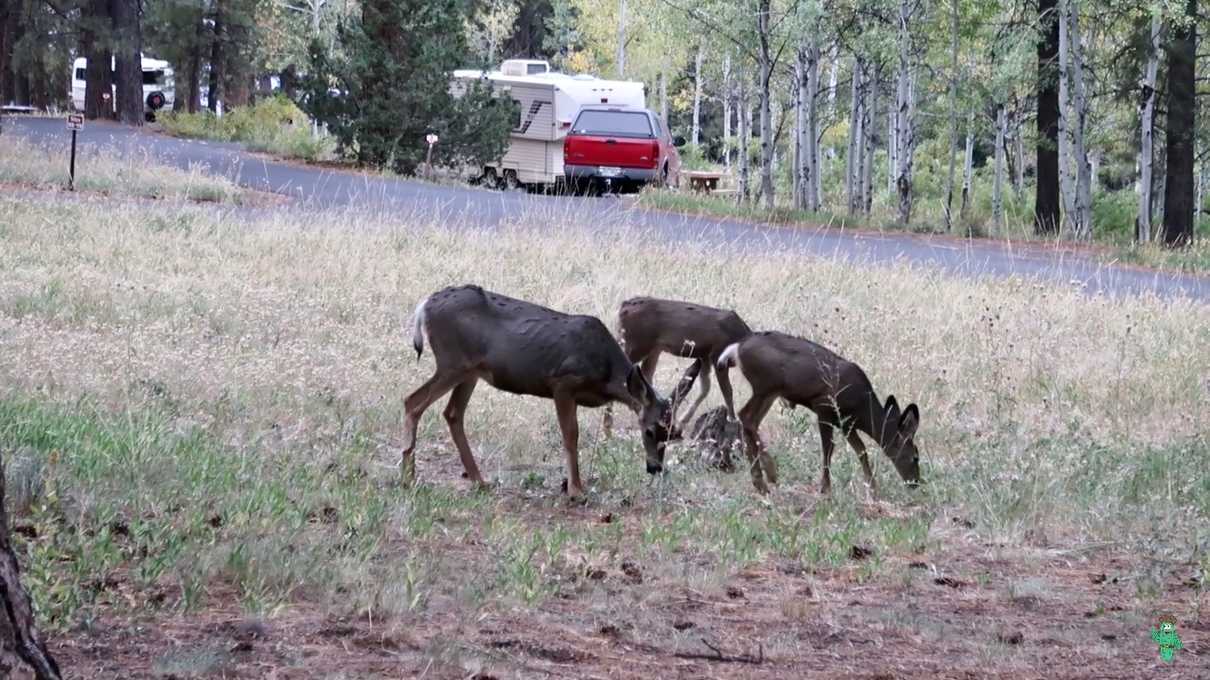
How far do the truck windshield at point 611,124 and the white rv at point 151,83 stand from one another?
31905 mm

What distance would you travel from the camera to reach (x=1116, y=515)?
326 inches

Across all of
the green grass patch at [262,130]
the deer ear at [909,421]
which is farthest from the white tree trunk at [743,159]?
the deer ear at [909,421]

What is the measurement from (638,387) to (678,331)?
2.01m

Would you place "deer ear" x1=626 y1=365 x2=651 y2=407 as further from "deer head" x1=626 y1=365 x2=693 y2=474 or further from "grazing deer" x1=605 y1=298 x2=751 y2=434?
"grazing deer" x1=605 y1=298 x2=751 y2=434

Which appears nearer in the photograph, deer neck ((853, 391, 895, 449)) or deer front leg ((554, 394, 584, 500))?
deer front leg ((554, 394, 584, 500))

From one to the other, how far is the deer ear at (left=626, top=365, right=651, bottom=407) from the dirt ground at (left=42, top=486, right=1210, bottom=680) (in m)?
1.77

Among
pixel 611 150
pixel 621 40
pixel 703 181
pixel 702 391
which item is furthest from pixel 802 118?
pixel 702 391

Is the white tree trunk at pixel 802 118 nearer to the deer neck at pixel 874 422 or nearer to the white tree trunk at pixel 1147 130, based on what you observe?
the white tree trunk at pixel 1147 130

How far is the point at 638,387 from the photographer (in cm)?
847

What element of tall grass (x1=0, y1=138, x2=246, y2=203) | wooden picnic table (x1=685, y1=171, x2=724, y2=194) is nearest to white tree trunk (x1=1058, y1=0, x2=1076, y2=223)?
wooden picnic table (x1=685, y1=171, x2=724, y2=194)

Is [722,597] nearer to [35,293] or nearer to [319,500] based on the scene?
[319,500]

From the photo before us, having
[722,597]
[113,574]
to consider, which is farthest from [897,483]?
[113,574]

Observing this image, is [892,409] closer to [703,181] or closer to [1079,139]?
[1079,139]

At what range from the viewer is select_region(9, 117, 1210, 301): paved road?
788 inches
